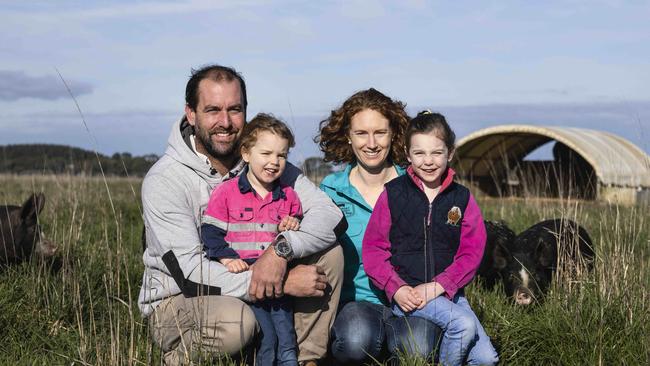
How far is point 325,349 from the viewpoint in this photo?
456 cm

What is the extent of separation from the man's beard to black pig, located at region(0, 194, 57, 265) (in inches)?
101

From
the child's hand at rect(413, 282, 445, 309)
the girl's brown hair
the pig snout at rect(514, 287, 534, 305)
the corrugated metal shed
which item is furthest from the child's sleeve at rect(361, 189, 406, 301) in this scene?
the corrugated metal shed

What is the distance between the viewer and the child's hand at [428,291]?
14.3 ft

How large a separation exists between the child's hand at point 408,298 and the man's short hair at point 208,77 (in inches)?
61.5

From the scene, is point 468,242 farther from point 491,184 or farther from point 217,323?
point 491,184

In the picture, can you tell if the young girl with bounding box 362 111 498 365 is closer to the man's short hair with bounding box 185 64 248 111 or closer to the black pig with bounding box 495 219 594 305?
the man's short hair with bounding box 185 64 248 111

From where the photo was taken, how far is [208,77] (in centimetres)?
486

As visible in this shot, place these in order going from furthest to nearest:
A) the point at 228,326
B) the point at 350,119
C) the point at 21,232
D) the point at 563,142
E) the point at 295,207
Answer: the point at 563,142
the point at 21,232
the point at 350,119
the point at 295,207
the point at 228,326

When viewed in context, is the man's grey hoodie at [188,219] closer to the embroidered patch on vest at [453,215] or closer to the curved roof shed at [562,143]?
the embroidered patch on vest at [453,215]

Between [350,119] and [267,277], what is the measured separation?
1.37 metres

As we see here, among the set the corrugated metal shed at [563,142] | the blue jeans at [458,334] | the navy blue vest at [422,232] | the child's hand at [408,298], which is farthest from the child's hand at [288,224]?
the corrugated metal shed at [563,142]

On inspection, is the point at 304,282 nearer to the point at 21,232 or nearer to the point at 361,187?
the point at 361,187

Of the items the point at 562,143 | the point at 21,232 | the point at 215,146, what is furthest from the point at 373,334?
the point at 562,143

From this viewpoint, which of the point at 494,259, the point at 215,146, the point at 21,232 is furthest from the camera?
the point at 21,232
